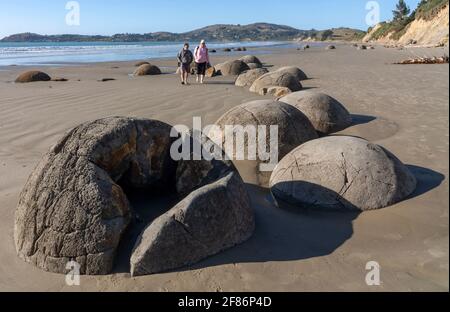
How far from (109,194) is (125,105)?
667 centimetres

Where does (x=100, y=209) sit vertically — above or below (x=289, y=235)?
above

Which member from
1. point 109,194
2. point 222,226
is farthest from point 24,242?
point 222,226

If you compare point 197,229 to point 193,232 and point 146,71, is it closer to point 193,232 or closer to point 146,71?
point 193,232

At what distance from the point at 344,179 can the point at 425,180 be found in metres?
1.01

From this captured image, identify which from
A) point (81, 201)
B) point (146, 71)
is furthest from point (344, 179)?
point (146, 71)

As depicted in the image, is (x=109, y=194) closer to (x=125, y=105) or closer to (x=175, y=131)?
(x=175, y=131)

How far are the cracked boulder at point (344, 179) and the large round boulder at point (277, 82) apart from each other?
6.70 m

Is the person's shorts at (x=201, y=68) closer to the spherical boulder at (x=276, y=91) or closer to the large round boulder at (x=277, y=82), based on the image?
the large round boulder at (x=277, y=82)

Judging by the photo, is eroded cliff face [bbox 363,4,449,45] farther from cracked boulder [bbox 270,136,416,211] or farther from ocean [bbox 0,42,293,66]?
cracked boulder [bbox 270,136,416,211]

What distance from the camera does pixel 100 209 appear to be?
10.2ft

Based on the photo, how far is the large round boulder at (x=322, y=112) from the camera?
6825 mm

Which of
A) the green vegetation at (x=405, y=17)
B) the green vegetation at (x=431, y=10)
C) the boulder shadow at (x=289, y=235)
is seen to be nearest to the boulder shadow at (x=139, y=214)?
the boulder shadow at (x=289, y=235)

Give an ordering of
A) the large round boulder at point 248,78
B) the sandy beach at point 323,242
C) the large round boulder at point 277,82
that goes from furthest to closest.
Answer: the large round boulder at point 248,78
the large round boulder at point 277,82
the sandy beach at point 323,242
